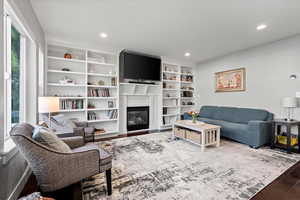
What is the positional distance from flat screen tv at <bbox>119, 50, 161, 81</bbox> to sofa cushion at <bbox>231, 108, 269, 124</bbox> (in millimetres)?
2642

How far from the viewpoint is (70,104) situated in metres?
3.50

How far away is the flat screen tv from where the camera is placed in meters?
4.09

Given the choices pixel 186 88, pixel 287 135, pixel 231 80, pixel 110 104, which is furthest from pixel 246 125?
pixel 110 104

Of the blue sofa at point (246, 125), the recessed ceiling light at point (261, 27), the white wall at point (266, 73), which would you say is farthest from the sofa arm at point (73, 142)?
the white wall at point (266, 73)

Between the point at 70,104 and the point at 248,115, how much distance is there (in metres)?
4.75

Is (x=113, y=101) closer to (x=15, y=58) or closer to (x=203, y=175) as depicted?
(x=15, y=58)

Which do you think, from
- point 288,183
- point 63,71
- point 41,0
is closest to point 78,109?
point 63,71

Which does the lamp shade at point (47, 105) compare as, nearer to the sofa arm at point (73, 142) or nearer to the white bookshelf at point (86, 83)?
the sofa arm at point (73, 142)

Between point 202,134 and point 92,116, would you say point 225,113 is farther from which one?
point 92,116

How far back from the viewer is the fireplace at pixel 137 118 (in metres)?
4.50

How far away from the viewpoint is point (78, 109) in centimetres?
356

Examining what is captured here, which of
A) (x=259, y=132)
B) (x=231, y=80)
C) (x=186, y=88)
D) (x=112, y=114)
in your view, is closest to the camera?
(x=259, y=132)

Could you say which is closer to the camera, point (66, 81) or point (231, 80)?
point (66, 81)

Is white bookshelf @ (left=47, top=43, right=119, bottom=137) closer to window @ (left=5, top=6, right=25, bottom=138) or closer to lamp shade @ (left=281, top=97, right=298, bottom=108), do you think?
window @ (left=5, top=6, right=25, bottom=138)
